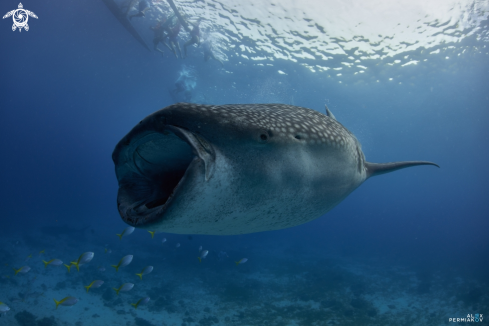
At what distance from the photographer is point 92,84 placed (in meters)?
38.6

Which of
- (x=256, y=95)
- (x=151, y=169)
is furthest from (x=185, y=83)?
(x=151, y=169)

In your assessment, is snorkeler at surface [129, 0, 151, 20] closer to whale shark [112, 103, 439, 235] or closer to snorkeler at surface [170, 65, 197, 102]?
snorkeler at surface [170, 65, 197, 102]

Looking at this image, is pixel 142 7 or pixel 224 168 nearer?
pixel 224 168

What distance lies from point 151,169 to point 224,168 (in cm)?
100

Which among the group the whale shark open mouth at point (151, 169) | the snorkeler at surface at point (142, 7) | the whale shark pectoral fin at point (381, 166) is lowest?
the whale shark pectoral fin at point (381, 166)

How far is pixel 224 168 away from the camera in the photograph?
1451mm

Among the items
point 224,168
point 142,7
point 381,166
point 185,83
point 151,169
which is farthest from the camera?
point 185,83

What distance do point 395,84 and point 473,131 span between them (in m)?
35.7

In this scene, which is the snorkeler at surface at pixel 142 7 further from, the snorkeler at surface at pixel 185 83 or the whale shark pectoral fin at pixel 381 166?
the whale shark pectoral fin at pixel 381 166

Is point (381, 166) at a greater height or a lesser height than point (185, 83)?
lesser

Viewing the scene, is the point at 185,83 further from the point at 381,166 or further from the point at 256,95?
the point at 381,166

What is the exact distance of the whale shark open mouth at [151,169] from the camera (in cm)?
157

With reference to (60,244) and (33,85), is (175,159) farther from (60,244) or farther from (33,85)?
(33,85)

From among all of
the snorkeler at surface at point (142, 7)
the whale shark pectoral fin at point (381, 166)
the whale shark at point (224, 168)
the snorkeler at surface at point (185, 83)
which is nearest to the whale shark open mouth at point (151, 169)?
the whale shark at point (224, 168)
